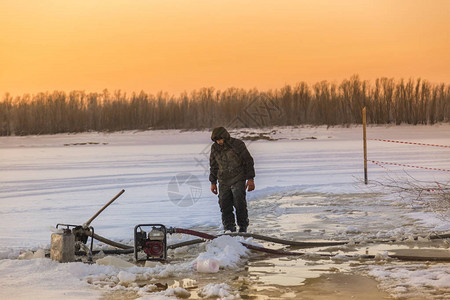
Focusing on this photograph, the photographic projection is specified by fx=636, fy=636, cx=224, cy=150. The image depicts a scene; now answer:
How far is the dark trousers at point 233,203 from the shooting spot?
8.73 m

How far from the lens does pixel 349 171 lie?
62.9 ft

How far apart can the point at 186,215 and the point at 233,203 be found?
2391 mm

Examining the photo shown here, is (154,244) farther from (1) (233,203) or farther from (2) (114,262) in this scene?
(1) (233,203)

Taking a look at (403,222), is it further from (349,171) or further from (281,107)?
(281,107)

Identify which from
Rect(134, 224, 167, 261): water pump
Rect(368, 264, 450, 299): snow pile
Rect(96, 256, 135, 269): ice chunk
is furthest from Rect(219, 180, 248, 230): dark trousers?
Rect(368, 264, 450, 299): snow pile

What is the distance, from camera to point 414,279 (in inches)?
236

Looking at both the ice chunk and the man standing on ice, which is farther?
the man standing on ice

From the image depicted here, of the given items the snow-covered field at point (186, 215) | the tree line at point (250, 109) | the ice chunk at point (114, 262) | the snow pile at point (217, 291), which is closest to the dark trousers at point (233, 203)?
the snow-covered field at point (186, 215)

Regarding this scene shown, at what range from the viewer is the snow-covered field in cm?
605

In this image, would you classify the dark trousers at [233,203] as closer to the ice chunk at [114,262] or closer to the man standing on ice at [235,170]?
the man standing on ice at [235,170]

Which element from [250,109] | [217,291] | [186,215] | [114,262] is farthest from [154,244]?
[250,109]

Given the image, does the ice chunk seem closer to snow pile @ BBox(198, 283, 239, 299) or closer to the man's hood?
snow pile @ BBox(198, 283, 239, 299)

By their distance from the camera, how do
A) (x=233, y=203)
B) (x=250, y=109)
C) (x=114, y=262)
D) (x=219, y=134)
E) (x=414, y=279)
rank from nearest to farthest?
(x=414, y=279), (x=114, y=262), (x=219, y=134), (x=233, y=203), (x=250, y=109)

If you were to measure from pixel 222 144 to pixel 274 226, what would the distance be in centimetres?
173
